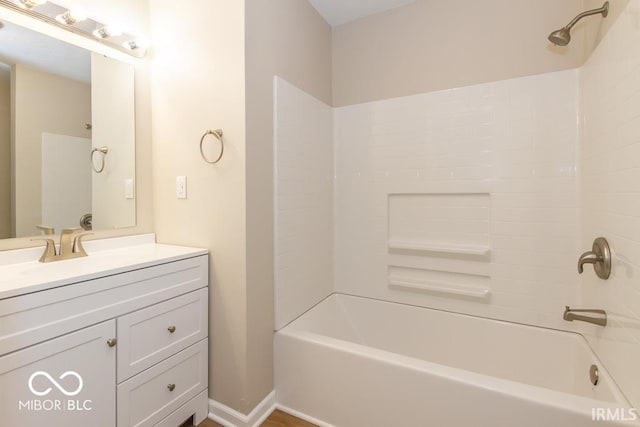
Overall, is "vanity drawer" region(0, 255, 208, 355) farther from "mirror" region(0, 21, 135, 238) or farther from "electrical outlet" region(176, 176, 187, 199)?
"mirror" region(0, 21, 135, 238)

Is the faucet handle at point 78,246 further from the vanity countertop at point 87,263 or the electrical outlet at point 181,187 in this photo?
the electrical outlet at point 181,187

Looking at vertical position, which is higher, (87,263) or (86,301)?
(87,263)

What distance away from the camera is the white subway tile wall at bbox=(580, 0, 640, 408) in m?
1.00

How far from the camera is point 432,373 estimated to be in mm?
1224

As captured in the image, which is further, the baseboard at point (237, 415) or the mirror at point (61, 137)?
the baseboard at point (237, 415)

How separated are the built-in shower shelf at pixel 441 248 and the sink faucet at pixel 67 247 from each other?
1782mm

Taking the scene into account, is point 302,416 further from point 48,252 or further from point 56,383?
point 48,252

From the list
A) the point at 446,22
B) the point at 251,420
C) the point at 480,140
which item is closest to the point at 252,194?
the point at 251,420

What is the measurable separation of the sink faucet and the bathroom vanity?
0.15 feet

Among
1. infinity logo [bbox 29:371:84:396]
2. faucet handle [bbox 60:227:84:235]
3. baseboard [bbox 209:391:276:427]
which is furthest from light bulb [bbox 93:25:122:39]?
baseboard [bbox 209:391:276:427]

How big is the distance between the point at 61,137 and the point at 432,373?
2.03 m

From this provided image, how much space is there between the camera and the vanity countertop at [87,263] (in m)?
0.94

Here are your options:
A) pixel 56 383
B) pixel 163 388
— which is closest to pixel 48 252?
pixel 56 383

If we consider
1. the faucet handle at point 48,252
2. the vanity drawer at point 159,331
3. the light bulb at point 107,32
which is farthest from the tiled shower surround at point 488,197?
the faucet handle at point 48,252
